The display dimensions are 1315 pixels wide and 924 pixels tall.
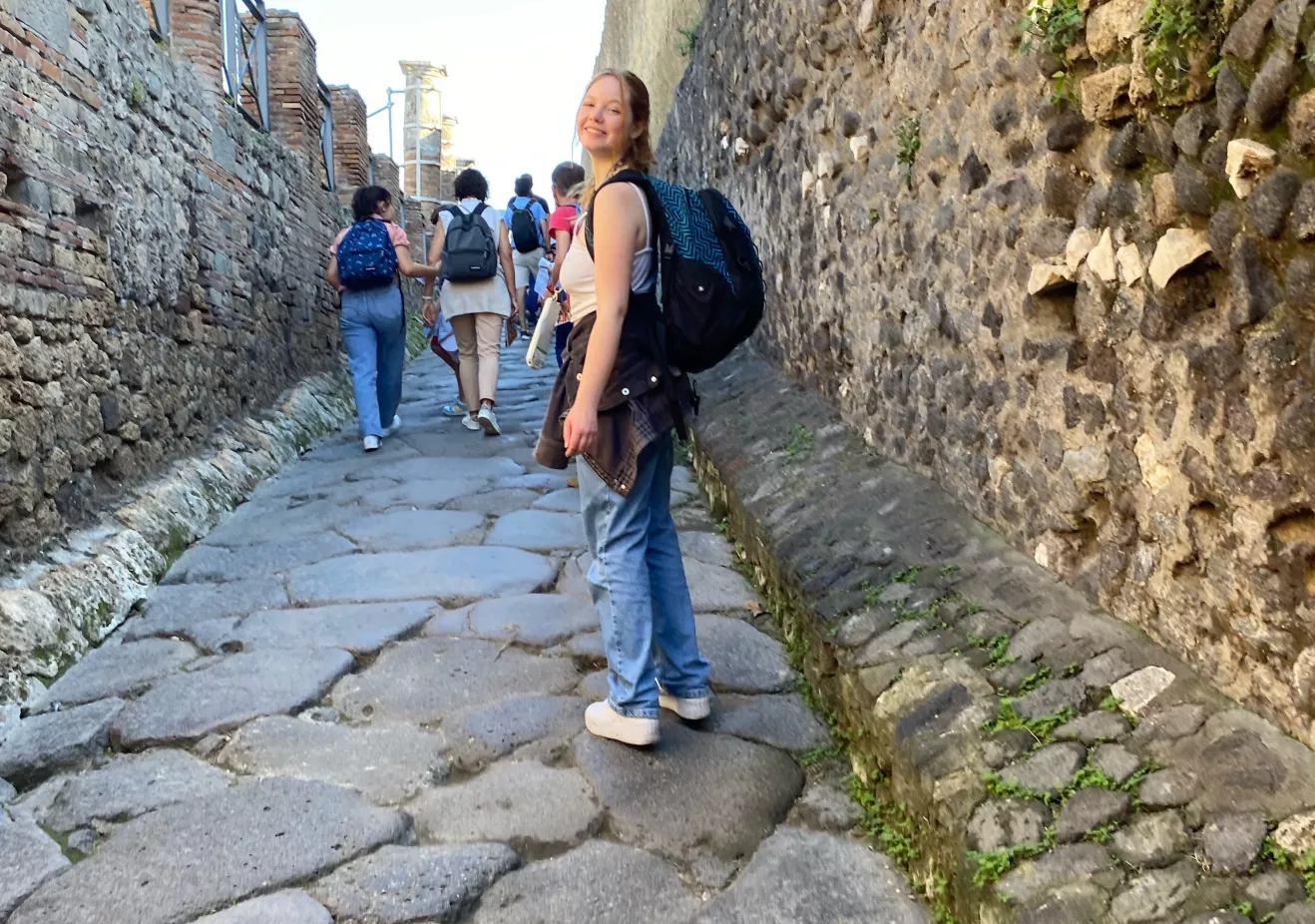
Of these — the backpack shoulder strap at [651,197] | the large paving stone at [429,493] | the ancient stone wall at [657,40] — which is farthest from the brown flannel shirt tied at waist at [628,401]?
the ancient stone wall at [657,40]

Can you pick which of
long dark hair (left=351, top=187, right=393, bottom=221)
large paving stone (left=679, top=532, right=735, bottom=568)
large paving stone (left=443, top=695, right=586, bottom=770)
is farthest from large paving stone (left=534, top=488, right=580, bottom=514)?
long dark hair (left=351, top=187, right=393, bottom=221)

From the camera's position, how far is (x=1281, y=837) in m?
1.46

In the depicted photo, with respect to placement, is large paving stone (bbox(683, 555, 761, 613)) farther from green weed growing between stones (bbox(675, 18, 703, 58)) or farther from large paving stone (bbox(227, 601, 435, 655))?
green weed growing between stones (bbox(675, 18, 703, 58))

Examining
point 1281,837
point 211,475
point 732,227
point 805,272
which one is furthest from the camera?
point 211,475

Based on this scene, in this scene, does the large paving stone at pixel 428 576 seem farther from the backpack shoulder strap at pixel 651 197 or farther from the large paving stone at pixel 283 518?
the backpack shoulder strap at pixel 651 197

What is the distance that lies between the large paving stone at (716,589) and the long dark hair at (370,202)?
10.5 ft

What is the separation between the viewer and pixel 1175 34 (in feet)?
5.93

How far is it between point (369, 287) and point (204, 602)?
2.87 meters

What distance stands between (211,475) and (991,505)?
3337mm

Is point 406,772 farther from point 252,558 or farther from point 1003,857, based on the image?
point 252,558

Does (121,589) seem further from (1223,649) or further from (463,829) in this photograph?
(1223,649)

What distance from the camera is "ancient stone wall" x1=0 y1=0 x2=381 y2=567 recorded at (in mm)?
3277

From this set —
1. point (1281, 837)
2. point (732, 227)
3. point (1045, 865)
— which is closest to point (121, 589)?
point (732, 227)

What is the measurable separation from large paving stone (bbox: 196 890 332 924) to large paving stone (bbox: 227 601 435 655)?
121 cm
